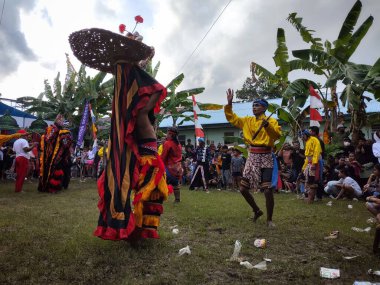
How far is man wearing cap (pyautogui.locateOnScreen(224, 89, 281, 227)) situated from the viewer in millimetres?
5352

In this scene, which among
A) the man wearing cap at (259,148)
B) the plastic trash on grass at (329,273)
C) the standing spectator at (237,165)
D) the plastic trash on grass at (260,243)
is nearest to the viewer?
the plastic trash on grass at (329,273)

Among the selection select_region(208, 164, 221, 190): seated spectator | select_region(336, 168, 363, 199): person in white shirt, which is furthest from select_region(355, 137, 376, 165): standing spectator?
select_region(208, 164, 221, 190): seated spectator

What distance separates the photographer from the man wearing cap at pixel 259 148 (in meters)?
5.35

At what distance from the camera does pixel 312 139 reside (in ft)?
28.9

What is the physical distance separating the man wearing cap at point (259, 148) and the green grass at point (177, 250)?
575 mm

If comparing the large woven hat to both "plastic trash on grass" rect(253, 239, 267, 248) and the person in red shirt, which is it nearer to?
"plastic trash on grass" rect(253, 239, 267, 248)

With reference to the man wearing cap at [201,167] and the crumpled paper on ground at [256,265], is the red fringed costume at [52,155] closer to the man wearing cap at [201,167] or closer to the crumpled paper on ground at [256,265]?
the man wearing cap at [201,167]

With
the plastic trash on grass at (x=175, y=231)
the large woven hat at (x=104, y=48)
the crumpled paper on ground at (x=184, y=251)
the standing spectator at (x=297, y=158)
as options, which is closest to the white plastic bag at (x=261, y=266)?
the crumpled paper on ground at (x=184, y=251)

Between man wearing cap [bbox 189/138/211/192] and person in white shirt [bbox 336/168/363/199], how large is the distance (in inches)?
190

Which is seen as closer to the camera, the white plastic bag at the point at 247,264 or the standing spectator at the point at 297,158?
the white plastic bag at the point at 247,264

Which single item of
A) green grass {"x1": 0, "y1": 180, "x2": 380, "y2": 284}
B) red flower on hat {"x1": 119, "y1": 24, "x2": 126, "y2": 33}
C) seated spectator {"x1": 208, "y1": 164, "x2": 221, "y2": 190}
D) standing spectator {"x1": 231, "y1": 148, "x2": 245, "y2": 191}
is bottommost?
green grass {"x1": 0, "y1": 180, "x2": 380, "y2": 284}

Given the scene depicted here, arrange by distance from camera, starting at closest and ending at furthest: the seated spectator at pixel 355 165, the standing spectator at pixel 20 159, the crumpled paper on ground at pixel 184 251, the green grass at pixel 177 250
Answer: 1. the green grass at pixel 177 250
2. the crumpled paper on ground at pixel 184 251
3. the standing spectator at pixel 20 159
4. the seated spectator at pixel 355 165

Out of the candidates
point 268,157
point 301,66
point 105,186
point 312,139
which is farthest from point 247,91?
point 105,186

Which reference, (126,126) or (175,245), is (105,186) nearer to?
(126,126)
